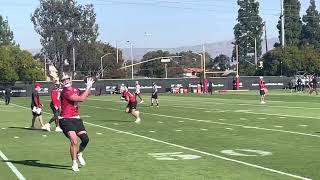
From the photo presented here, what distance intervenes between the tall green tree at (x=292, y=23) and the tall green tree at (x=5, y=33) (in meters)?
52.3

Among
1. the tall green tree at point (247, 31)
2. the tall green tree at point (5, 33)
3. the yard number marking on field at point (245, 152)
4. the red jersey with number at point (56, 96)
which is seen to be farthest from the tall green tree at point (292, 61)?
the yard number marking on field at point (245, 152)

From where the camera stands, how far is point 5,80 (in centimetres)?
8075

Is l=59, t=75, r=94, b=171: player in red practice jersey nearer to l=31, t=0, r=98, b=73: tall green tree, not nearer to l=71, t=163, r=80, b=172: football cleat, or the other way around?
l=71, t=163, r=80, b=172: football cleat

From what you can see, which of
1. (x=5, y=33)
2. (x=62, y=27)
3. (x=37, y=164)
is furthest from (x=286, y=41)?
(x=37, y=164)

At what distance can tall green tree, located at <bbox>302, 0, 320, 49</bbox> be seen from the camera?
125750 mm

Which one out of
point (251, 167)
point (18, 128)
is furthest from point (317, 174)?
point (18, 128)

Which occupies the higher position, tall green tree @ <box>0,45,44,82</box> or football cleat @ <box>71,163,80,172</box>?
tall green tree @ <box>0,45,44,82</box>

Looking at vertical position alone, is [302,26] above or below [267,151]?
above

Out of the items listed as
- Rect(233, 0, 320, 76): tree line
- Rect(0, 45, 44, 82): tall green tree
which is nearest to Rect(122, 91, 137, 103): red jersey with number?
Rect(0, 45, 44, 82): tall green tree

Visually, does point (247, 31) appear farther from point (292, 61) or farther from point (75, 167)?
point (75, 167)

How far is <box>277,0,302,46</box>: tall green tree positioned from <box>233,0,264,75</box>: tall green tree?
34.9ft

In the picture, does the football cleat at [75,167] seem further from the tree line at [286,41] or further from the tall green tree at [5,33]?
the tall green tree at [5,33]

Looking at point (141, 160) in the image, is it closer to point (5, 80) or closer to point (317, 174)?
point (317, 174)

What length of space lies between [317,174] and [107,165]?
421 centimetres
